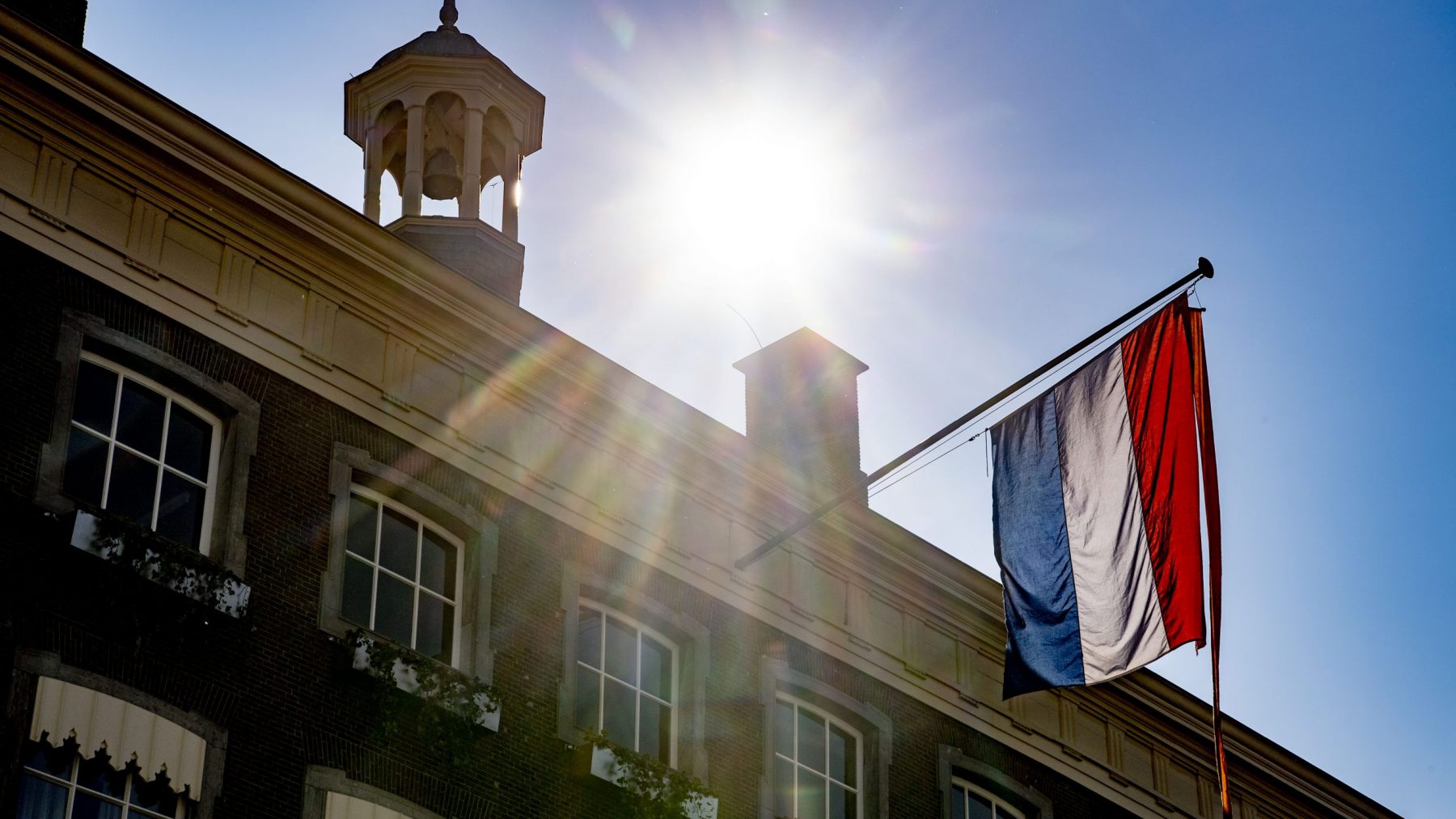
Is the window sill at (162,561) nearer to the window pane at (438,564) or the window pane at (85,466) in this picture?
the window pane at (85,466)

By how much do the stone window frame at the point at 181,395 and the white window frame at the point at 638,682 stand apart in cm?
414

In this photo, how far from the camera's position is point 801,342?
1075 inches

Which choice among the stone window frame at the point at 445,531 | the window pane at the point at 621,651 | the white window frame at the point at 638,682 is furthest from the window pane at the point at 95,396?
the window pane at the point at 621,651

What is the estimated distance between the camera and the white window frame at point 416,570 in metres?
19.7

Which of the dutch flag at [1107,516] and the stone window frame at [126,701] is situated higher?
the dutch flag at [1107,516]

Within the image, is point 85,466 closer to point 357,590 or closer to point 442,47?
point 357,590

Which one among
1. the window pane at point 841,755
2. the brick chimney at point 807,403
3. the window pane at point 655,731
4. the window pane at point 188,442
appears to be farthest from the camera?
the brick chimney at point 807,403

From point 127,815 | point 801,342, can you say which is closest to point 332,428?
point 127,815

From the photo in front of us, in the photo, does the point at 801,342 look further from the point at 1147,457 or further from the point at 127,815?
the point at 127,815

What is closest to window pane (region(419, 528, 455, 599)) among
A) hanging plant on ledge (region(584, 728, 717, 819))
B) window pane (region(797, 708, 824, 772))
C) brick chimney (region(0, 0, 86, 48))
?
hanging plant on ledge (region(584, 728, 717, 819))

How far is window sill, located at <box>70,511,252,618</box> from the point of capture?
17.1 m

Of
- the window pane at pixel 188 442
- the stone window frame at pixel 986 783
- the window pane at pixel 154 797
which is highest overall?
the window pane at pixel 188 442

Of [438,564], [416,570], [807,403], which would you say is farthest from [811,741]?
[416,570]

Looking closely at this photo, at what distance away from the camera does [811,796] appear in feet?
76.5
